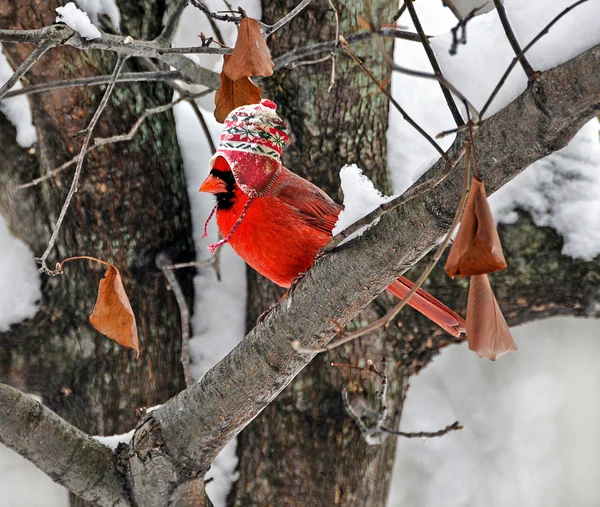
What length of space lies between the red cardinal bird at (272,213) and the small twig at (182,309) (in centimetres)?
45

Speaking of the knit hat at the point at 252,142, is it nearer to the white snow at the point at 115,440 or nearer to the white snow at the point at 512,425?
the white snow at the point at 115,440

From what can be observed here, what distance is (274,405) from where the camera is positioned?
7.43 feet

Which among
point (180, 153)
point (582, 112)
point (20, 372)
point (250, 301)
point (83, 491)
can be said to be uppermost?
point (180, 153)

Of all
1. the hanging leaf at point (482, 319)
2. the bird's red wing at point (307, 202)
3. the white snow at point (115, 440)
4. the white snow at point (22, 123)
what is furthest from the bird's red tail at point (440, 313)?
the white snow at point (22, 123)

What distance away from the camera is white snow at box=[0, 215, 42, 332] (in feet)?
7.26

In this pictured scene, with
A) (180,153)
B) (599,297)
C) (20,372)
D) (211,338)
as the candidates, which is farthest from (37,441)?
(599,297)

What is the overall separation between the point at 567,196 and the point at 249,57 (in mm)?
1272

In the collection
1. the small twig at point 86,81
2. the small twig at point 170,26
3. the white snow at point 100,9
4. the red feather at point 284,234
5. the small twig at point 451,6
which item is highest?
the white snow at point 100,9

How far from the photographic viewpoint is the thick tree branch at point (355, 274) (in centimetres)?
99

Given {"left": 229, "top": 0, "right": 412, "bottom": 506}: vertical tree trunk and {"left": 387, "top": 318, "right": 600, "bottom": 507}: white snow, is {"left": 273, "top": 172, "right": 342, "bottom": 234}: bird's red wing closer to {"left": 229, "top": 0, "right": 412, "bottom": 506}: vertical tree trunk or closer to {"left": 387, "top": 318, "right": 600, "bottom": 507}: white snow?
{"left": 229, "top": 0, "right": 412, "bottom": 506}: vertical tree trunk

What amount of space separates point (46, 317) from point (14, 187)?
0.41 meters

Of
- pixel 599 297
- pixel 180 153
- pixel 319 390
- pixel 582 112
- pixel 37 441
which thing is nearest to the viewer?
pixel 582 112

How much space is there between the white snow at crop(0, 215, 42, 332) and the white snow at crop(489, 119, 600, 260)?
1396 mm

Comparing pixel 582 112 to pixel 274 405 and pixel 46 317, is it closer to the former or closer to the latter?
pixel 274 405
